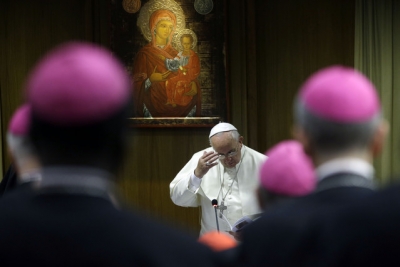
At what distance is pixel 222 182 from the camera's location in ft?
17.5

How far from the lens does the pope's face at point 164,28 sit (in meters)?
6.54

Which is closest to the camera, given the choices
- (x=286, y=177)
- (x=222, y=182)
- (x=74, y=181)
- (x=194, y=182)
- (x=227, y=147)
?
(x=74, y=181)

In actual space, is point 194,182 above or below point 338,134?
below

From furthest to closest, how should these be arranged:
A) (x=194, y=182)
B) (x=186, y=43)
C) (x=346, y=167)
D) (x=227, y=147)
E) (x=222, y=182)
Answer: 1. (x=186, y=43)
2. (x=222, y=182)
3. (x=227, y=147)
4. (x=194, y=182)
5. (x=346, y=167)

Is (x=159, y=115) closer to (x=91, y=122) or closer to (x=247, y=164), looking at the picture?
(x=247, y=164)

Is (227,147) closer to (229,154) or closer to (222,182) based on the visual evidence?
(229,154)

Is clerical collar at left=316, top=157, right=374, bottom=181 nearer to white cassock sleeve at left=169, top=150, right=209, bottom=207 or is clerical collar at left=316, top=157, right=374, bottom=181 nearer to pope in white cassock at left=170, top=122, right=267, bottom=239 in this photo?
pope in white cassock at left=170, top=122, right=267, bottom=239

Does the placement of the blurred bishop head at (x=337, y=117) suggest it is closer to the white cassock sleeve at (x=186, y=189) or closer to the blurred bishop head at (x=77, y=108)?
the blurred bishop head at (x=77, y=108)

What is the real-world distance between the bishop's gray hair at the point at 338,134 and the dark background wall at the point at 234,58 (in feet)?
16.3

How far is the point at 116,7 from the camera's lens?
259 inches

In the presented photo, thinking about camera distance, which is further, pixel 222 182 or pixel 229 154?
pixel 222 182

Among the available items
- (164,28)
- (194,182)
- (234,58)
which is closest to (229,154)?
(194,182)

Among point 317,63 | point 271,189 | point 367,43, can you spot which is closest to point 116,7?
→ point 317,63

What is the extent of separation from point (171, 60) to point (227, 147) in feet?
5.86
